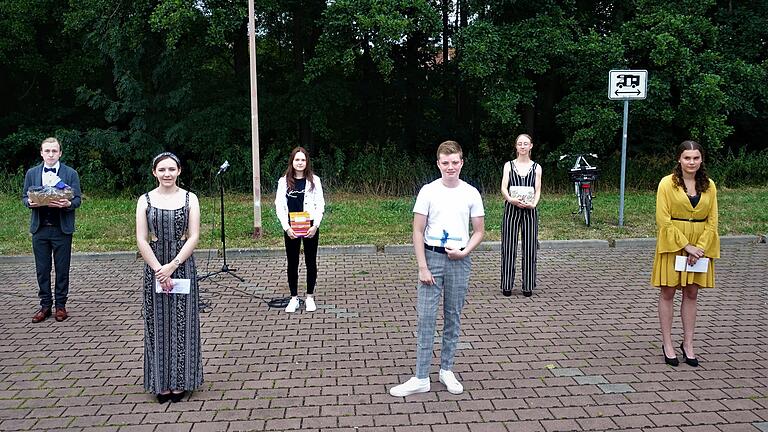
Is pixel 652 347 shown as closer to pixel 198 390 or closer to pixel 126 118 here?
pixel 198 390

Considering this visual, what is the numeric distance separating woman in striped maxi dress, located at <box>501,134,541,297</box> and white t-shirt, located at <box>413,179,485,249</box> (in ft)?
10.2

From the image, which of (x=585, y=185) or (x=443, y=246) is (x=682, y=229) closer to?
(x=443, y=246)

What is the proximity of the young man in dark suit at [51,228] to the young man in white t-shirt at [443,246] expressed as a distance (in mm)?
4019

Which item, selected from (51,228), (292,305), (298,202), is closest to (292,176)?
(298,202)

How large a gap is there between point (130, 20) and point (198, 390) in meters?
18.1

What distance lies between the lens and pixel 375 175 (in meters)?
20.3

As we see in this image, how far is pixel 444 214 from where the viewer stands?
15.3ft

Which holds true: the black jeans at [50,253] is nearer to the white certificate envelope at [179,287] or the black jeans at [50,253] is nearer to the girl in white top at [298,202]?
the girl in white top at [298,202]

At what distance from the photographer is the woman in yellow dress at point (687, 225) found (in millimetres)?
5211

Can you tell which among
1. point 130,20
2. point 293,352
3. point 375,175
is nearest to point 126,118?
point 130,20

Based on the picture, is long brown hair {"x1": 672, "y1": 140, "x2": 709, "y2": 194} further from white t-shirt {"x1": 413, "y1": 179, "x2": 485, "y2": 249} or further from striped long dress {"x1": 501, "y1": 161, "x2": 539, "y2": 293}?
striped long dress {"x1": 501, "y1": 161, "x2": 539, "y2": 293}

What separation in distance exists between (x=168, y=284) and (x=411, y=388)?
74.5 inches

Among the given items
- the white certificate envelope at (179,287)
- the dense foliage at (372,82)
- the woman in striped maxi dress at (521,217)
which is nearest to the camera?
the white certificate envelope at (179,287)

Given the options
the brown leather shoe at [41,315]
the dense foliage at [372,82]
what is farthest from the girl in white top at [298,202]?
the dense foliage at [372,82]
